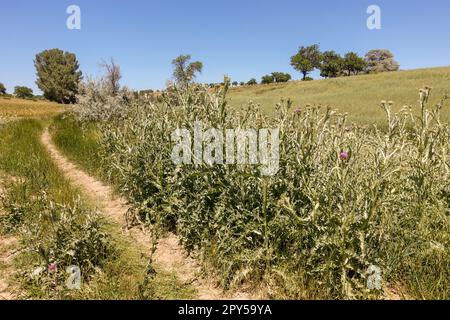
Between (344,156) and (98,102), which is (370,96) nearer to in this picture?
(98,102)

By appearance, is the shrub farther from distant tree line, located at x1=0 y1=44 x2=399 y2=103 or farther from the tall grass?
distant tree line, located at x1=0 y1=44 x2=399 y2=103

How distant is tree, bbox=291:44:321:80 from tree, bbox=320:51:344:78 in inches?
70.6

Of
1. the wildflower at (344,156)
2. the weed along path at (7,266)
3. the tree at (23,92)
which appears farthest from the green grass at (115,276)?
the tree at (23,92)

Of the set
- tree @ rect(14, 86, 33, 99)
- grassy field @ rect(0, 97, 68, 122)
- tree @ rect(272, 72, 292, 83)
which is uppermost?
tree @ rect(14, 86, 33, 99)

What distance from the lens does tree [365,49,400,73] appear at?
319 feet

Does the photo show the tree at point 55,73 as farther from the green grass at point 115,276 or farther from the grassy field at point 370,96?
the green grass at point 115,276

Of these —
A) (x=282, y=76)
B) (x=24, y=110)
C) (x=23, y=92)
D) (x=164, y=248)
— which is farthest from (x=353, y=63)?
(x=23, y=92)

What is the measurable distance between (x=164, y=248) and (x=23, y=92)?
145 meters

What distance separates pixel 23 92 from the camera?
4985 inches

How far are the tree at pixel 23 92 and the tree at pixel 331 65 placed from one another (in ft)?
349

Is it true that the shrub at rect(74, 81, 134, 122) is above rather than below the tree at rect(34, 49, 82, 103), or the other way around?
below

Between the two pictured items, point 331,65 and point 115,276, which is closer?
point 115,276

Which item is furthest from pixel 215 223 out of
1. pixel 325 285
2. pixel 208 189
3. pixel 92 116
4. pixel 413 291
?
pixel 92 116

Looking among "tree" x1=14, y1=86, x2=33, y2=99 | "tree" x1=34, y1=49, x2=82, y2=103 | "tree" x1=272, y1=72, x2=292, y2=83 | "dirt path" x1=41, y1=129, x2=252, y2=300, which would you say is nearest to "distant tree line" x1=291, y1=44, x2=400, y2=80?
"tree" x1=272, y1=72, x2=292, y2=83
